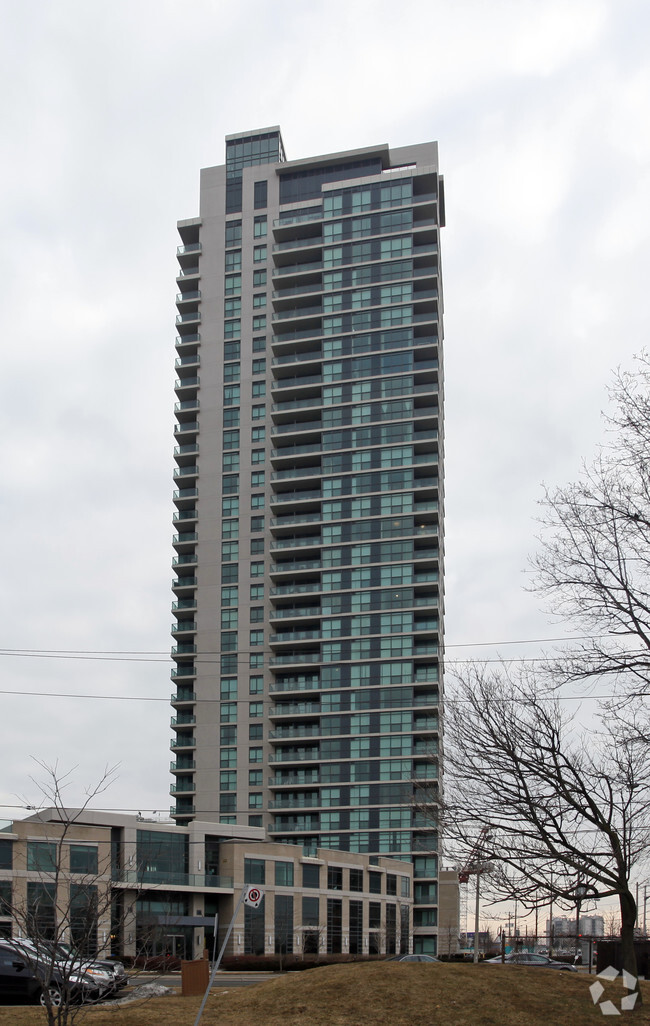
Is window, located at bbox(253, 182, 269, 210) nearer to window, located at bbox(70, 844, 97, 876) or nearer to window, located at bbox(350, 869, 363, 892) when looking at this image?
window, located at bbox(350, 869, 363, 892)

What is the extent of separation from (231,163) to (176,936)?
8921cm

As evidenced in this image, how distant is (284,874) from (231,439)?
52.4m

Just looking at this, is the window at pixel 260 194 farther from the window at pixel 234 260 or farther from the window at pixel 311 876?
the window at pixel 311 876

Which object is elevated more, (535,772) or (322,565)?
(322,565)

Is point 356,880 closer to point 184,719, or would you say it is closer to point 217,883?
point 217,883

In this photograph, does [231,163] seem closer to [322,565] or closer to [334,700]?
[322,565]

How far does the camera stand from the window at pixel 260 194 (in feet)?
402

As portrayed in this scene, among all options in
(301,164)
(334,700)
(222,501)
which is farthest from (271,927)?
(301,164)

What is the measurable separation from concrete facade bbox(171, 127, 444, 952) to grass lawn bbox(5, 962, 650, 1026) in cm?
7033

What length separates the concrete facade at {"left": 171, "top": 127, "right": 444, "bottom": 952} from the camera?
340 ft

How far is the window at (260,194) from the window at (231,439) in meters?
27.4

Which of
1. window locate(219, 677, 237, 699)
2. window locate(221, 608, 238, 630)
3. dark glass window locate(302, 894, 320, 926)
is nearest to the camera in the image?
dark glass window locate(302, 894, 320, 926)

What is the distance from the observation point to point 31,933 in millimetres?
19422

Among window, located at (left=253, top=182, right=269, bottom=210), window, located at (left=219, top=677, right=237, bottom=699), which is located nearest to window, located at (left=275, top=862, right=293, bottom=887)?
window, located at (left=219, top=677, right=237, bottom=699)
